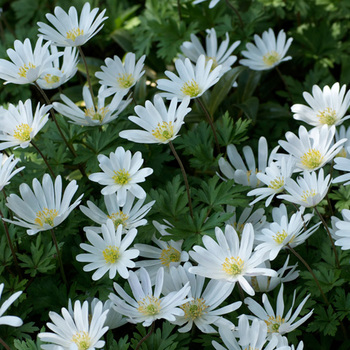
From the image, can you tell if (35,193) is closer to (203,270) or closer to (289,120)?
(203,270)

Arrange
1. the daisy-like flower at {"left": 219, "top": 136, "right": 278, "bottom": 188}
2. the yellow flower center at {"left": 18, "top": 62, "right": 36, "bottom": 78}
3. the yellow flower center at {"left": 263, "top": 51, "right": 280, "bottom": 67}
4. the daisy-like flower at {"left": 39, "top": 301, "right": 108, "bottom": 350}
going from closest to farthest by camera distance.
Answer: the daisy-like flower at {"left": 39, "top": 301, "right": 108, "bottom": 350} < the yellow flower center at {"left": 18, "top": 62, "right": 36, "bottom": 78} < the daisy-like flower at {"left": 219, "top": 136, "right": 278, "bottom": 188} < the yellow flower center at {"left": 263, "top": 51, "right": 280, "bottom": 67}

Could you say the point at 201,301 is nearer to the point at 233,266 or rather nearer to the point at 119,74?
the point at 233,266

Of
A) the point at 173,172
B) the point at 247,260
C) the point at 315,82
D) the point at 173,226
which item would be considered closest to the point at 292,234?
the point at 247,260

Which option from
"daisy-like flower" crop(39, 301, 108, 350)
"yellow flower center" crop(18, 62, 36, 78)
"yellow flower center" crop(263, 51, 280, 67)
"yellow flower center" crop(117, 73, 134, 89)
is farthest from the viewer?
"yellow flower center" crop(263, 51, 280, 67)

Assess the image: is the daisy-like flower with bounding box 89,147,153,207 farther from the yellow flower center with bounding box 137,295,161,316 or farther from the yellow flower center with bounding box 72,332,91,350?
the yellow flower center with bounding box 72,332,91,350

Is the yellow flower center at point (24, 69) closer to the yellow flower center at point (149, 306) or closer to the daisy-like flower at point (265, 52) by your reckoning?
the yellow flower center at point (149, 306)

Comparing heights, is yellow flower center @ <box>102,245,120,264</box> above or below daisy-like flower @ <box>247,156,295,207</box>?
below

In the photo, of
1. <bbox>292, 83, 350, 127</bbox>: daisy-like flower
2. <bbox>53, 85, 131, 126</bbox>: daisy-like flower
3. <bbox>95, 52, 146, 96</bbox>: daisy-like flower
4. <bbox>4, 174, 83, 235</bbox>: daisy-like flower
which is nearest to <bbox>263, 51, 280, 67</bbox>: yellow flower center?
<bbox>292, 83, 350, 127</bbox>: daisy-like flower
